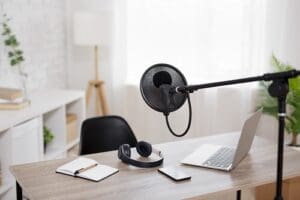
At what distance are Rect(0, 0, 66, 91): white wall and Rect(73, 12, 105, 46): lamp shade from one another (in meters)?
0.33

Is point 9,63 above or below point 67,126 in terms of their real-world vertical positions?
above

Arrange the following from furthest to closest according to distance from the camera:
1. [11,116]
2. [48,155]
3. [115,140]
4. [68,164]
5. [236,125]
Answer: [236,125] → [48,155] → [11,116] → [115,140] → [68,164]

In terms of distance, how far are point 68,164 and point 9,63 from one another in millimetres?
1785

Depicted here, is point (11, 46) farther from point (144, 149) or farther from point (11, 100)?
point (144, 149)

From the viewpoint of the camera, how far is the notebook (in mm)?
1864

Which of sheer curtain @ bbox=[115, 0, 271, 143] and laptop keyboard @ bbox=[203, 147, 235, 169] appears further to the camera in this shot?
sheer curtain @ bbox=[115, 0, 271, 143]

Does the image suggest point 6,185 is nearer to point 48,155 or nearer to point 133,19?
point 48,155

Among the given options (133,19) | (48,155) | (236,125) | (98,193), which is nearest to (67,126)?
(48,155)

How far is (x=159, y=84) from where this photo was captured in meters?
1.87

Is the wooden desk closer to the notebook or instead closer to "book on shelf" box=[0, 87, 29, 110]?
the notebook

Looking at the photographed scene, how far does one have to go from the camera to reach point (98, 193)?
1698 millimetres

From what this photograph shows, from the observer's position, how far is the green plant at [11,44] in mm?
3320

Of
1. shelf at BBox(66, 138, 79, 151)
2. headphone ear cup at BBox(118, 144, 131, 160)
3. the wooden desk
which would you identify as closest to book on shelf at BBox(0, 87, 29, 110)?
shelf at BBox(66, 138, 79, 151)

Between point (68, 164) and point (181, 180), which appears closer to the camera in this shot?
point (181, 180)
